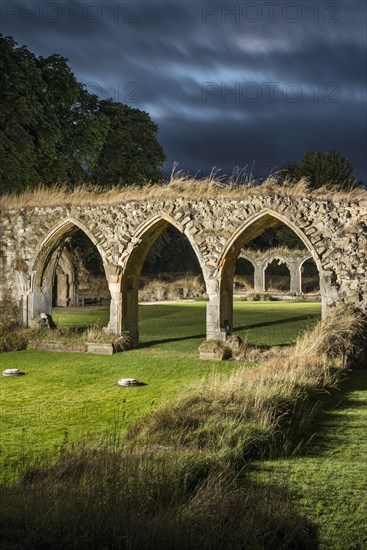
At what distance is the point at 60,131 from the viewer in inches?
850

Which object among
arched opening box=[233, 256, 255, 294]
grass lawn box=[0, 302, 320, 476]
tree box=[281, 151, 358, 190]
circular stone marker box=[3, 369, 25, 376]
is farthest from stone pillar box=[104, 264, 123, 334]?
tree box=[281, 151, 358, 190]

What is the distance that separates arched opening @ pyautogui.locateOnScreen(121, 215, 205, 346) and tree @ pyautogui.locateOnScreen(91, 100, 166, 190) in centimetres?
278

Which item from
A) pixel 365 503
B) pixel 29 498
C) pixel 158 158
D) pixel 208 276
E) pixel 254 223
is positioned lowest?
pixel 365 503

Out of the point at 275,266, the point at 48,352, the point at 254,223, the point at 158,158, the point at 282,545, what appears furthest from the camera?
the point at 275,266

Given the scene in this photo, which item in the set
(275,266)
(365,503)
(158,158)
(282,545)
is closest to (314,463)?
(365,503)

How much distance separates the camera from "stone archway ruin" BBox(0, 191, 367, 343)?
38.8 feet

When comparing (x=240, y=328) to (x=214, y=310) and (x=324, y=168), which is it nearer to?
(x=214, y=310)

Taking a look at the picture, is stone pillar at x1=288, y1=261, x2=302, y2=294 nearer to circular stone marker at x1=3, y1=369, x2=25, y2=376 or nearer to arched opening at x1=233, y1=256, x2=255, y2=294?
arched opening at x1=233, y1=256, x2=255, y2=294

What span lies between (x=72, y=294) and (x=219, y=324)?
13.6 m

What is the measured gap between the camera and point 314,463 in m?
5.80

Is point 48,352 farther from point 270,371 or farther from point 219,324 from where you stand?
point 270,371

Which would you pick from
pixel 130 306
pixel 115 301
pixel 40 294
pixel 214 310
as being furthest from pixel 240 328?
pixel 40 294

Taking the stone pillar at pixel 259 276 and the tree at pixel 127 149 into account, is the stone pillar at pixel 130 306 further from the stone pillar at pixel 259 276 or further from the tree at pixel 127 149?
the stone pillar at pixel 259 276

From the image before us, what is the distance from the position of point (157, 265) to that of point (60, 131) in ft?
50.4
